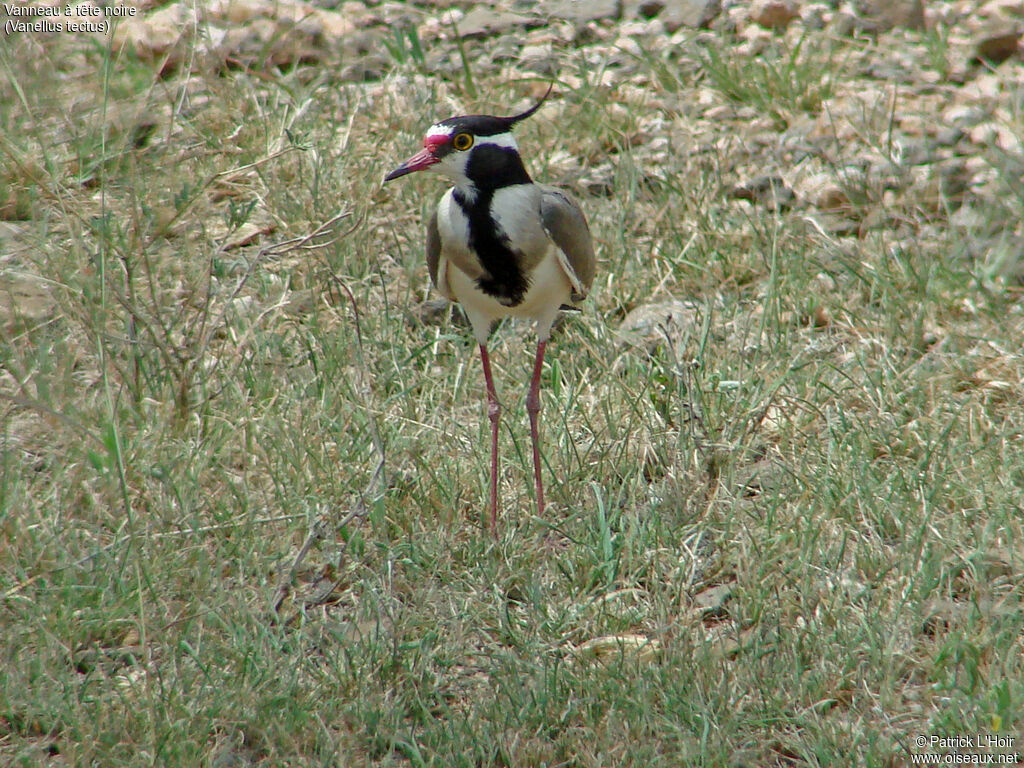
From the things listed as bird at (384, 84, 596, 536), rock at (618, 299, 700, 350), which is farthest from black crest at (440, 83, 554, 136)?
rock at (618, 299, 700, 350)

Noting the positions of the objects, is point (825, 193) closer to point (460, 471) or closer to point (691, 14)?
point (691, 14)

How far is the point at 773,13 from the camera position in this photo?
21.4 feet

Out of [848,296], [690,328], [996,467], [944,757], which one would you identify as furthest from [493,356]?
[944,757]

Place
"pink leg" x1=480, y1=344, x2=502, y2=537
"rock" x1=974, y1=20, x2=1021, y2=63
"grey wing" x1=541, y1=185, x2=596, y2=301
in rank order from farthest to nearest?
"rock" x1=974, y1=20, x2=1021, y2=63 → "grey wing" x1=541, y1=185, x2=596, y2=301 → "pink leg" x1=480, y1=344, x2=502, y2=537

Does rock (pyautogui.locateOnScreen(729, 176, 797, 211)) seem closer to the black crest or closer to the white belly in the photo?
the white belly

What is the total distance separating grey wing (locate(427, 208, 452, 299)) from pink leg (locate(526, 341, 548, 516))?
405 mm

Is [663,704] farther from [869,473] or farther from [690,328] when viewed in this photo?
[690,328]

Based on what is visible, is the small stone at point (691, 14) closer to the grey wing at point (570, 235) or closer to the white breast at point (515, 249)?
the grey wing at point (570, 235)

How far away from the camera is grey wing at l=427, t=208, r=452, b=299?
4027 mm

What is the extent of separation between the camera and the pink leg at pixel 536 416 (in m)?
3.82

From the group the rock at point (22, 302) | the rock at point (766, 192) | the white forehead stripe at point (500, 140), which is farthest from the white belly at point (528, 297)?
the rock at point (766, 192)

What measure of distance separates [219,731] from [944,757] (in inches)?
70.3

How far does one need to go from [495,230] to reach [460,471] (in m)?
0.83

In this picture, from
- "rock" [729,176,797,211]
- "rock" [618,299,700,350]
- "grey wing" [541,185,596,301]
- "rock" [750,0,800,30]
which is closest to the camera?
"grey wing" [541,185,596,301]
